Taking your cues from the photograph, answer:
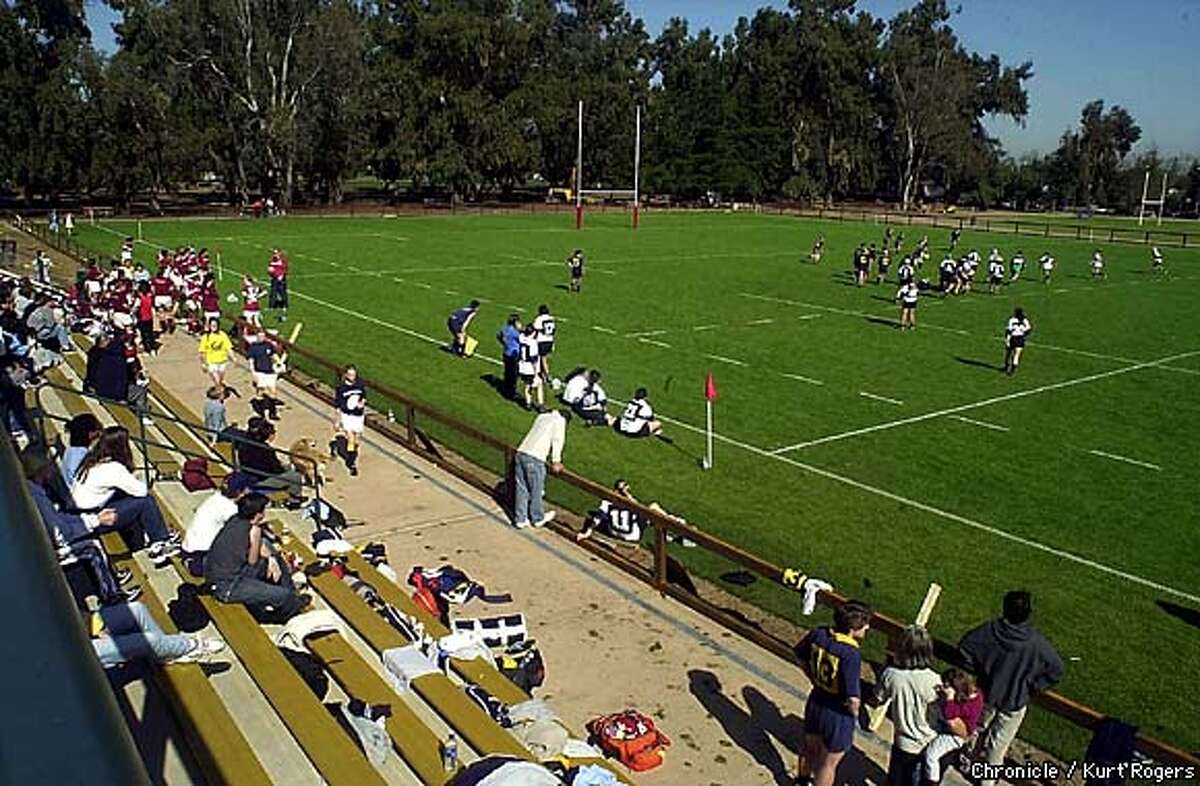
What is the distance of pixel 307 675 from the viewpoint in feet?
25.3

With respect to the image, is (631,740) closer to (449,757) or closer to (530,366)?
(449,757)

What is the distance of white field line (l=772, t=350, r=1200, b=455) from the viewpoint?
17859mm

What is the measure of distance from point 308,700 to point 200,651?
90 centimetres

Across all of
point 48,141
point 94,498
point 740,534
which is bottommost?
point 740,534

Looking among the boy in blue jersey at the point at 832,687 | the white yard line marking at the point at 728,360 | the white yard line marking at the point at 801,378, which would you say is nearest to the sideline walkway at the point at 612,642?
the boy in blue jersey at the point at 832,687

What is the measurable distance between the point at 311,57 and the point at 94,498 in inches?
2824

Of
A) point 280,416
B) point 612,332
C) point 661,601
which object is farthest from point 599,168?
point 661,601

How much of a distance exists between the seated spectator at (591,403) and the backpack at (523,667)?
9455 mm

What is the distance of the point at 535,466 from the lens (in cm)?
1214

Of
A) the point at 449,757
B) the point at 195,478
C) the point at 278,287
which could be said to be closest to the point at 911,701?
the point at 449,757

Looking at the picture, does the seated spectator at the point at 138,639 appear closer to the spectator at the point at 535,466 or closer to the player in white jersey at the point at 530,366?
the spectator at the point at 535,466

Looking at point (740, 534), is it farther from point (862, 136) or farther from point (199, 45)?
point (862, 136)

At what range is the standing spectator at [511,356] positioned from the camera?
19375mm

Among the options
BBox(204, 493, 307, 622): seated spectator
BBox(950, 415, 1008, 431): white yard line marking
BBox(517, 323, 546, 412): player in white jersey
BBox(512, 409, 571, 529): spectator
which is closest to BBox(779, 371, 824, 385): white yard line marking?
BBox(950, 415, 1008, 431): white yard line marking
